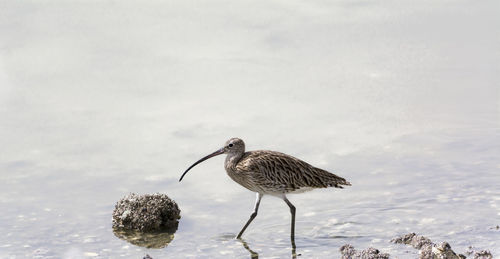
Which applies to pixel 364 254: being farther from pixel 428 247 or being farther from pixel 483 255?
pixel 483 255

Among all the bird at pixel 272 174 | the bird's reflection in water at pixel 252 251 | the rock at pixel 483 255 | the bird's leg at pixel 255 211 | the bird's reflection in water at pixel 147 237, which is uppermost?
the bird at pixel 272 174

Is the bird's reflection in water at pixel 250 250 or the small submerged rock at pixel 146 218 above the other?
the small submerged rock at pixel 146 218

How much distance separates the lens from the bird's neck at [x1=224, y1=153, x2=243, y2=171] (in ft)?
35.3

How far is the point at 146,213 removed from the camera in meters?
10.5

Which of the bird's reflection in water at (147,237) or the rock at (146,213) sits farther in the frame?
the rock at (146,213)

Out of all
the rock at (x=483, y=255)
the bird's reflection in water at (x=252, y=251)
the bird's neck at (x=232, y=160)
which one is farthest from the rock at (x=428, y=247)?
the bird's neck at (x=232, y=160)

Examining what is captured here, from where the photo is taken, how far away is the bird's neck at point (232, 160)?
35.3ft

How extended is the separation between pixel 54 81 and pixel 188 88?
6.79 feet

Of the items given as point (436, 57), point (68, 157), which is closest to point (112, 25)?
point (68, 157)

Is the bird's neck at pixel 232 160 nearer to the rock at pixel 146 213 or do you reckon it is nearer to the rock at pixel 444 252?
the rock at pixel 146 213

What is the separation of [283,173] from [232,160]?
61cm

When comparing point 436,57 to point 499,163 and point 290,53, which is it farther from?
point 499,163

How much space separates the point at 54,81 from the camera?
14.6 metres

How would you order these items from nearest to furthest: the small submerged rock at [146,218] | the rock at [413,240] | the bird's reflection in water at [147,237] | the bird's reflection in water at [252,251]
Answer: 1. the rock at [413,240]
2. the bird's reflection in water at [252,251]
3. the bird's reflection in water at [147,237]
4. the small submerged rock at [146,218]
